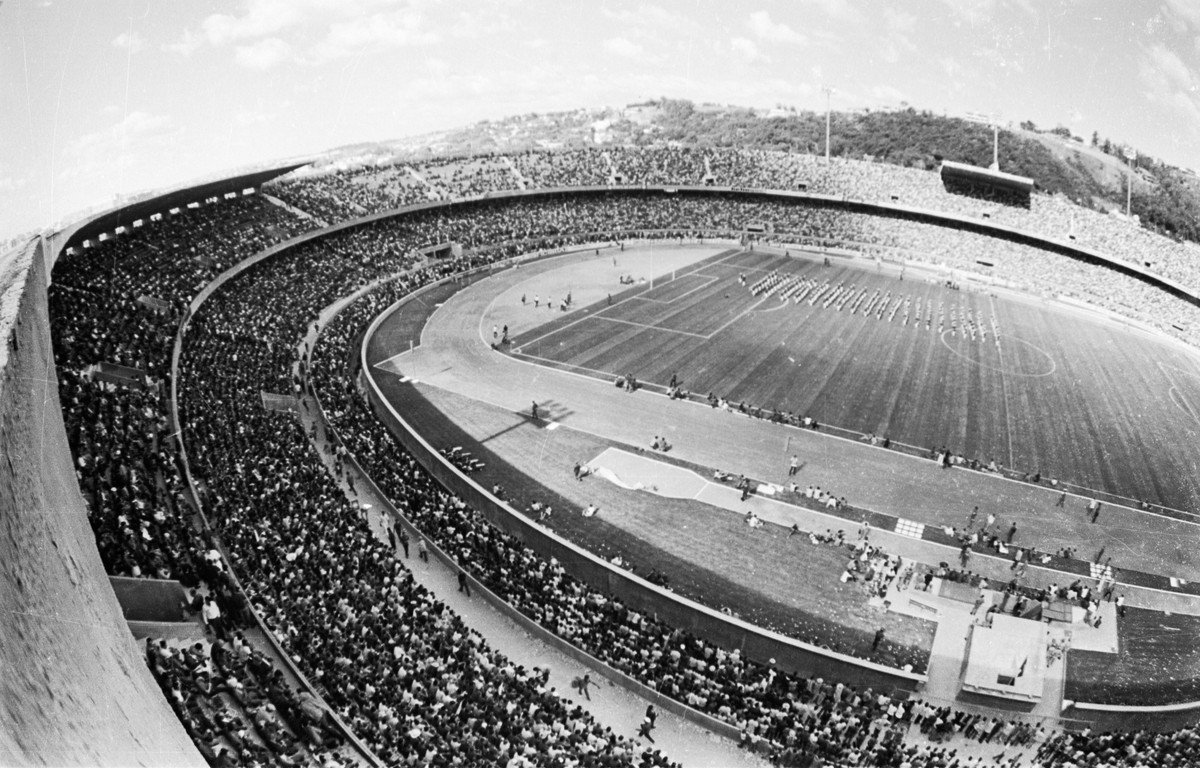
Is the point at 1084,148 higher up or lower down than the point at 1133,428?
higher up

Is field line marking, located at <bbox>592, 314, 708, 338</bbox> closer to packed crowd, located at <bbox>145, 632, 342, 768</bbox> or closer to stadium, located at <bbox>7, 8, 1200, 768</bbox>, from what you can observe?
stadium, located at <bbox>7, 8, 1200, 768</bbox>

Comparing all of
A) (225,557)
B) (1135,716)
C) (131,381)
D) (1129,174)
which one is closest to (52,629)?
(225,557)

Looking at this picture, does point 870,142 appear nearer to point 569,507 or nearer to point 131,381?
point 569,507

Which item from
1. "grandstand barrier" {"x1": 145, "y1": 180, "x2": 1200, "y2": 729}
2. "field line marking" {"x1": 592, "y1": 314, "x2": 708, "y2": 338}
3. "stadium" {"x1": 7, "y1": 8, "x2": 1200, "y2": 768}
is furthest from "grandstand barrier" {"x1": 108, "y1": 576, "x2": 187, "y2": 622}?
"field line marking" {"x1": 592, "y1": 314, "x2": 708, "y2": 338}

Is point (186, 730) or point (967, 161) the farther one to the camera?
point (967, 161)

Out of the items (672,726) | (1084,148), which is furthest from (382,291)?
(1084,148)

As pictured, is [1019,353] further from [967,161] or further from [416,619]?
[967,161]

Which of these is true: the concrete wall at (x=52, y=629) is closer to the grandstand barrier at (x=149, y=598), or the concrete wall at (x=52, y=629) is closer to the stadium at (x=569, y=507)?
the stadium at (x=569, y=507)
